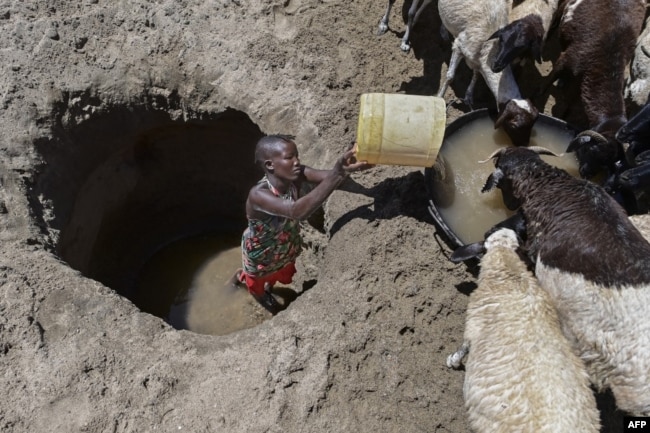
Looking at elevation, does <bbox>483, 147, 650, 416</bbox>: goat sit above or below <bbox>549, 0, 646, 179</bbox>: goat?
below

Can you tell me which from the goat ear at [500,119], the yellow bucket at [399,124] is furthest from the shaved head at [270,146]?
the goat ear at [500,119]

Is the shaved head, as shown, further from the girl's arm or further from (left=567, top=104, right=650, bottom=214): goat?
(left=567, top=104, right=650, bottom=214): goat

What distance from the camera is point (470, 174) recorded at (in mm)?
4160

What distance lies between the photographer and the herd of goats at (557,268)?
2.89 metres

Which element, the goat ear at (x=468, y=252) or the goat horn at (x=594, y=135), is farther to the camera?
the goat horn at (x=594, y=135)

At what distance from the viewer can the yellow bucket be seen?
346cm

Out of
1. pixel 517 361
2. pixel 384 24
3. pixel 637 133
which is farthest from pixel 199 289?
pixel 637 133

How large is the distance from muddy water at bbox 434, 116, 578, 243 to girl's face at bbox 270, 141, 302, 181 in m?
1.13

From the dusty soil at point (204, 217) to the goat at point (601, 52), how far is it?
550 mm

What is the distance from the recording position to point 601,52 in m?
4.73

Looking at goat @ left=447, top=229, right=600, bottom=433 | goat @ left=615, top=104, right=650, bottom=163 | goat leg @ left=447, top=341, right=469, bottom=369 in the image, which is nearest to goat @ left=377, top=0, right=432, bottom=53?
goat @ left=615, top=104, right=650, bottom=163

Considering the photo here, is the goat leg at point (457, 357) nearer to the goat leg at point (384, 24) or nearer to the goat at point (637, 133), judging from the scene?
the goat at point (637, 133)

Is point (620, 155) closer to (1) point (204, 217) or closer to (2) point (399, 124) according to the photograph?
(2) point (399, 124)

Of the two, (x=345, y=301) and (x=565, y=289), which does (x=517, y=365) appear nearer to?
(x=565, y=289)
